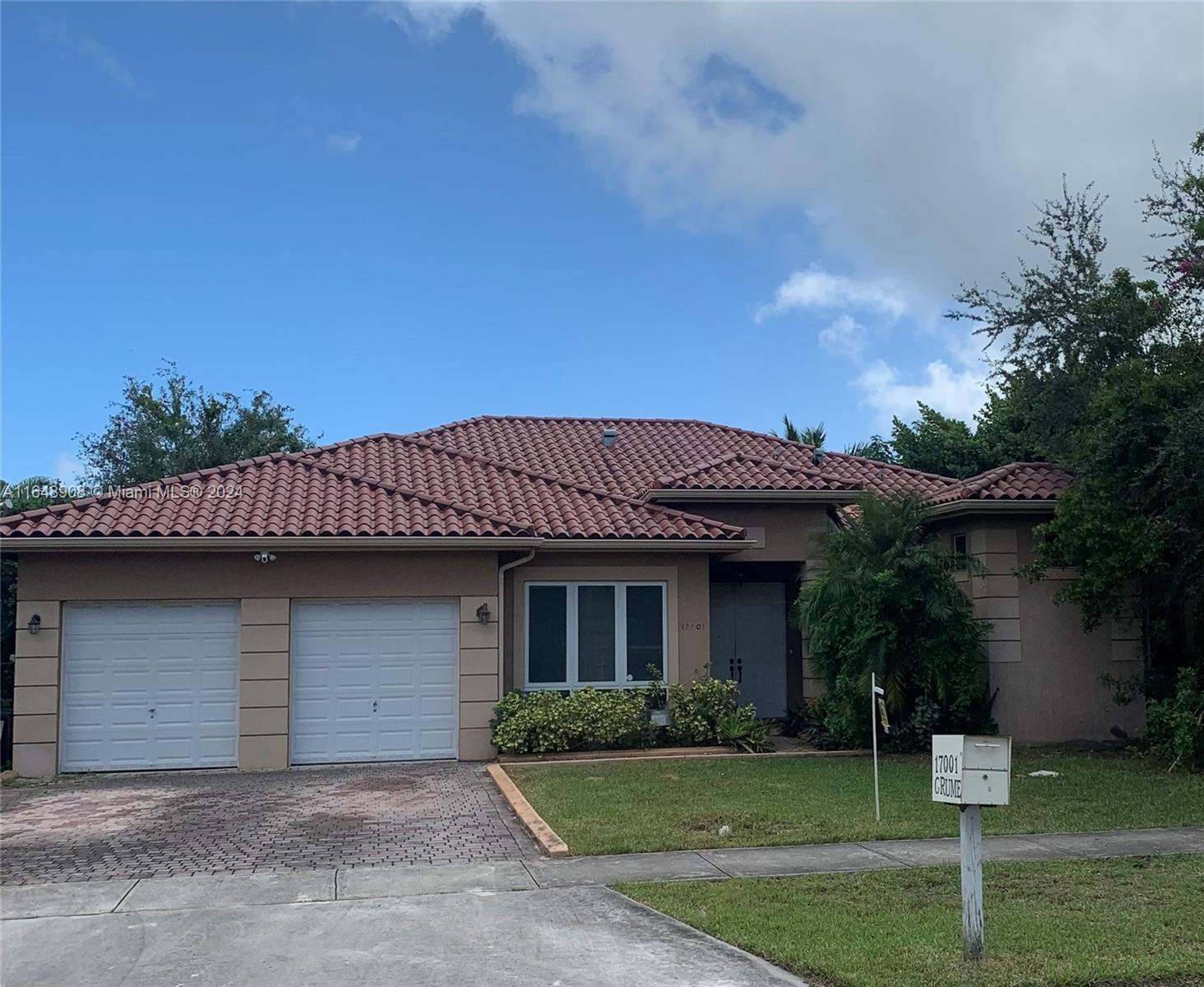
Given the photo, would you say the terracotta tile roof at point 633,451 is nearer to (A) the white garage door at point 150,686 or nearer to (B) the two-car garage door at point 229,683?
(B) the two-car garage door at point 229,683

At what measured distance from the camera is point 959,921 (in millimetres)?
7000

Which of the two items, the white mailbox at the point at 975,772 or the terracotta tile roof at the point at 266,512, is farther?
the terracotta tile roof at the point at 266,512

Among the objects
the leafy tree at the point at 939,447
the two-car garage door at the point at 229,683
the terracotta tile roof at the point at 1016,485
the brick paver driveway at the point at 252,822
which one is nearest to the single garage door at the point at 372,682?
the two-car garage door at the point at 229,683

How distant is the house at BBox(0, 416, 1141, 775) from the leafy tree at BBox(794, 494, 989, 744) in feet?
2.88

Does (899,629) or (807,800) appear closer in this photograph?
(807,800)

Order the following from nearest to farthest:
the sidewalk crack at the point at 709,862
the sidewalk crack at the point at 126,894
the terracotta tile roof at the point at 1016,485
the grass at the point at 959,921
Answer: the grass at the point at 959,921 < the sidewalk crack at the point at 126,894 < the sidewalk crack at the point at 709,862 < the terracotta tile roof at the point at 1016,485

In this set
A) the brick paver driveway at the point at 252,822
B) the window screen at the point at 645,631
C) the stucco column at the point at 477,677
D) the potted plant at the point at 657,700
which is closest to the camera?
the brick paver driveway at the point at 252,822

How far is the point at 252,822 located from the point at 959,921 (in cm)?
707

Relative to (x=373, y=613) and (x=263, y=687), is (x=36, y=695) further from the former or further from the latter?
(x=373, y=613)

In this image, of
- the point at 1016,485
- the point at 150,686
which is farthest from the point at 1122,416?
the point at 150,686

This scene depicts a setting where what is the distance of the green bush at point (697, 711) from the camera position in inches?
630

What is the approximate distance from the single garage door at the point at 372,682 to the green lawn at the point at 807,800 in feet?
5.85

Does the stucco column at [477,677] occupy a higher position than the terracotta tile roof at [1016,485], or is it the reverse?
the terracotta tile roof at [1016,485]

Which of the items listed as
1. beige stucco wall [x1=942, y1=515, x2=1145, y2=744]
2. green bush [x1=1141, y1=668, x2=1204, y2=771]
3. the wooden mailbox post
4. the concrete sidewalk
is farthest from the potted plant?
the wooden mailbox post
